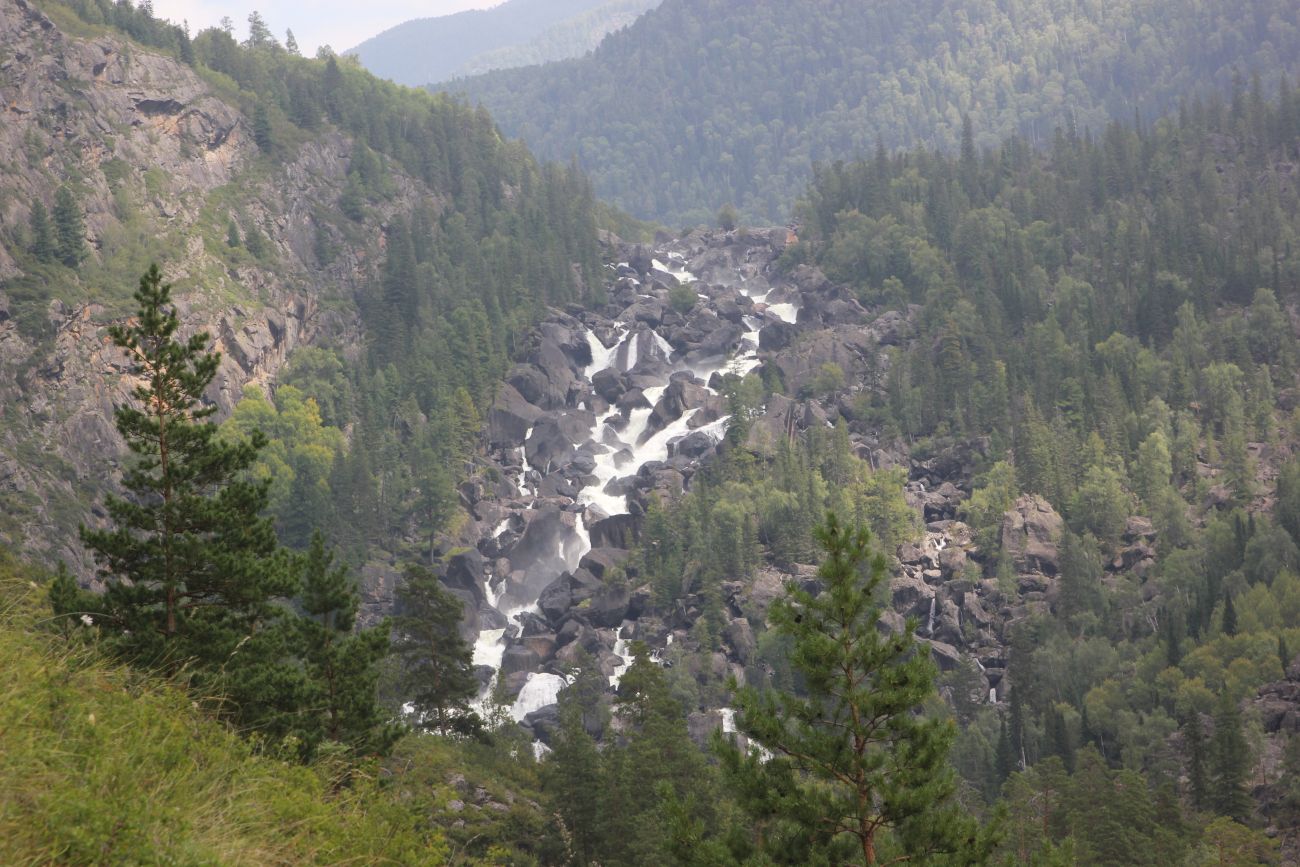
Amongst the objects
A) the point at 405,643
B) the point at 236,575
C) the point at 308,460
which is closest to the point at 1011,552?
the point at 308,460

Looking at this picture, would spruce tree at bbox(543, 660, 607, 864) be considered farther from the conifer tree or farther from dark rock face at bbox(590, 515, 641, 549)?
dark rock face at bbox(590, 515, 641, 549)

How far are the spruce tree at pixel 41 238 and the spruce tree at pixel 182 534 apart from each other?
15273cm

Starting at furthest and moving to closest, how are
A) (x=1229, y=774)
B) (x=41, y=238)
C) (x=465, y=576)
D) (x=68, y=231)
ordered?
1. (x=68, y=231)
2. (x=41, y=238)
3. (x=465, y=576)
4. (x=1229, y=774)

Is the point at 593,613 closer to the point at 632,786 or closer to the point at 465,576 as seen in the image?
the point at 465,576

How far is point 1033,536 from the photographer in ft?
549

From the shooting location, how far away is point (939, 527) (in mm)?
174875

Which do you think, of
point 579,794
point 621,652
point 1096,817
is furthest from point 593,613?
point 579,794

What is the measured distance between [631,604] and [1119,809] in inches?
3304

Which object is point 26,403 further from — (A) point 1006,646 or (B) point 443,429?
(A) point 1006,646

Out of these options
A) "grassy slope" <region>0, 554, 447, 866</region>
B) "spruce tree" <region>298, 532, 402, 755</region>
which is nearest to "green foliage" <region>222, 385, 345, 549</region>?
"spruce tree" <region>298, 532, 402, 755</region>

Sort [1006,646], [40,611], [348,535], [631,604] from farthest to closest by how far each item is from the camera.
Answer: [348,535] → [631,604] → [1006,646] → [40,611]

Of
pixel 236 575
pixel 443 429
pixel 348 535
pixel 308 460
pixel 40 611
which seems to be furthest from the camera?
pixel 443 429

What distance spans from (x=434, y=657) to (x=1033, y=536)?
10634cm

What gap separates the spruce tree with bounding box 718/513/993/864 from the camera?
106 ft
